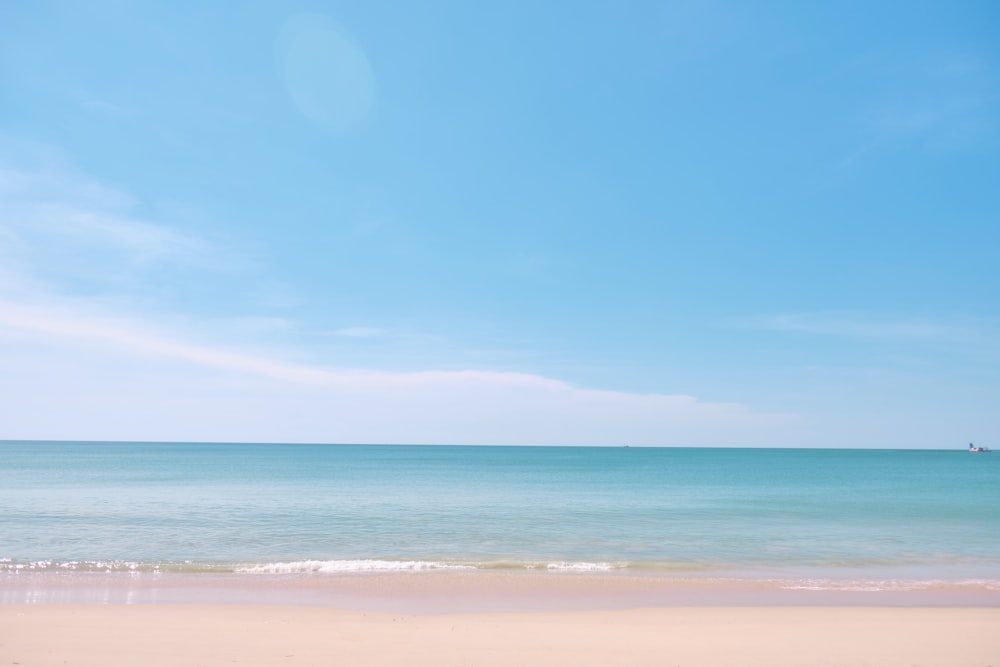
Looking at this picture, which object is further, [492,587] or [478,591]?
[492,587]

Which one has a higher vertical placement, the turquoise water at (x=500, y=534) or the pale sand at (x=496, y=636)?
the pale sand at (x=496, y=636)

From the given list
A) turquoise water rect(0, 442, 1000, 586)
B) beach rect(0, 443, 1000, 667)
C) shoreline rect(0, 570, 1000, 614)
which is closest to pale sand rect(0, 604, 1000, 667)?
beach rect(0, 443, 1000, 667)

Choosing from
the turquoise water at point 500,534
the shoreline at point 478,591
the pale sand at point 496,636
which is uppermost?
the pale sand at point 496,636

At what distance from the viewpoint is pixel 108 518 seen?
85.4 feet

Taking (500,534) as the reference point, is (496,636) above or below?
above

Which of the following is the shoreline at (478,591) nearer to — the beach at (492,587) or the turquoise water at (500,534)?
the beach at (492,587)

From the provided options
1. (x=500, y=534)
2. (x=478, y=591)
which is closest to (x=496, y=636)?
(x=478, y=591)

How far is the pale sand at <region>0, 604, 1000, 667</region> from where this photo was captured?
29.4ft

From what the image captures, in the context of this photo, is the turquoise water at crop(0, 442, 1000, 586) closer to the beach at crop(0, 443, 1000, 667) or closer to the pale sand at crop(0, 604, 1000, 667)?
the beach at crop(0, 443, 1000, 667)

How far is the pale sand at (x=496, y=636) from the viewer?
29.4 feet

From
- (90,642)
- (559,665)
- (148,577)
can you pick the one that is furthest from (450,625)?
(148,577)

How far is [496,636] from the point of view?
33.6 ft

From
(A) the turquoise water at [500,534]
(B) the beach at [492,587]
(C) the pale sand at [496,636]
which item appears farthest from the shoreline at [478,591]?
(A) the turquoise water at [500,534]

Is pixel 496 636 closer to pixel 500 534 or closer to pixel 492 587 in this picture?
pixel 492 587
